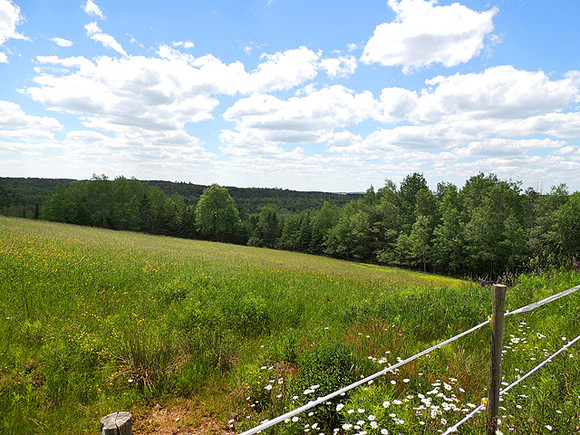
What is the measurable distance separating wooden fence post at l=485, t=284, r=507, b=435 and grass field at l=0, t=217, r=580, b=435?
407mm

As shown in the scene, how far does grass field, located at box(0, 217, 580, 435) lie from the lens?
3.78 meters

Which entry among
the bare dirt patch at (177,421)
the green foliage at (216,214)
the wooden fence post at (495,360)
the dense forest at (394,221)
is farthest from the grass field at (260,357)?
the green foliage at (216,214)

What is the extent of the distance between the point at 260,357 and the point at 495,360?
384 centimetres

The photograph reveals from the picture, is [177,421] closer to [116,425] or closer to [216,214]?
[116,425]

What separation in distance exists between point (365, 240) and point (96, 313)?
187 feet

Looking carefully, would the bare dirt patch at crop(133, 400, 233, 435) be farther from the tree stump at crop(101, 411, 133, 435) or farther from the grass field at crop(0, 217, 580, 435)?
the tree stump at crop(101, 411, 133, 435)

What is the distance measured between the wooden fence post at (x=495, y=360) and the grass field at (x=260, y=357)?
407 mm

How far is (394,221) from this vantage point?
58.7 meters

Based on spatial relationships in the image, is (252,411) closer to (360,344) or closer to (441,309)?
(360,344)

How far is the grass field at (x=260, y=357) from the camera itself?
12.4 ft

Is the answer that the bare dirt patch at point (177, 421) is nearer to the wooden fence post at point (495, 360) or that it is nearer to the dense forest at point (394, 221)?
the wooden fence post at point (495, 360)

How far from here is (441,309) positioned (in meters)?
7.41

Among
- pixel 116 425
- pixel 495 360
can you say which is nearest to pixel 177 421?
pixel 116 425

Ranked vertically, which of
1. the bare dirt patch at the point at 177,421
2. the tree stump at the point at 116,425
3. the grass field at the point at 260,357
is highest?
the tree stump at the point at 116,425
